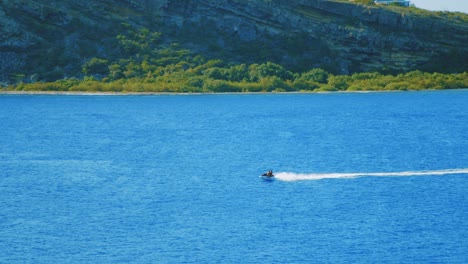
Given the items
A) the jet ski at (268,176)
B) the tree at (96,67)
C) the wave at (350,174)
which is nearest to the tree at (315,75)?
the tree at (96,67)

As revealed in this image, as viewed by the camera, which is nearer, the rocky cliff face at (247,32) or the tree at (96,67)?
the tree at (96,67)

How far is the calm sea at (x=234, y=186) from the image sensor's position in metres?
40.4

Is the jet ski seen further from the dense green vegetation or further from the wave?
the dense green vegetation

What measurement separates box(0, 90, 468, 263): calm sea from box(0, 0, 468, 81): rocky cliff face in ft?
88.9

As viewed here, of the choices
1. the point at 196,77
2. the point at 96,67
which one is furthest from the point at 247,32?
the point at 96,67

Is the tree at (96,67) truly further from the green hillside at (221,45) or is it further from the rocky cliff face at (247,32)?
the rocky cliff face at (247,32)

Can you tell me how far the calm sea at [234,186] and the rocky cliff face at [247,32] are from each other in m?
27.1

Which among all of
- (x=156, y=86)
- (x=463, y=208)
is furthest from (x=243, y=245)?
(x=156, y=86)

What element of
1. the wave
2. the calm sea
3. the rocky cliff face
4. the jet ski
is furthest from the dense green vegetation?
the jet ski

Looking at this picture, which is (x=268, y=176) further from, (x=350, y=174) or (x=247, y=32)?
(x=247, y=32)

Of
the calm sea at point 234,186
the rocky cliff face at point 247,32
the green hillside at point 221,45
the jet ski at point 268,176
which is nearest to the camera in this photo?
the calm sea at point 234,186

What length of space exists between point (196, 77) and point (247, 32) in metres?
15.0

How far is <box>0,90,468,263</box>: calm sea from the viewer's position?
4041 cm

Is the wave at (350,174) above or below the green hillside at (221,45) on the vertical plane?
above
